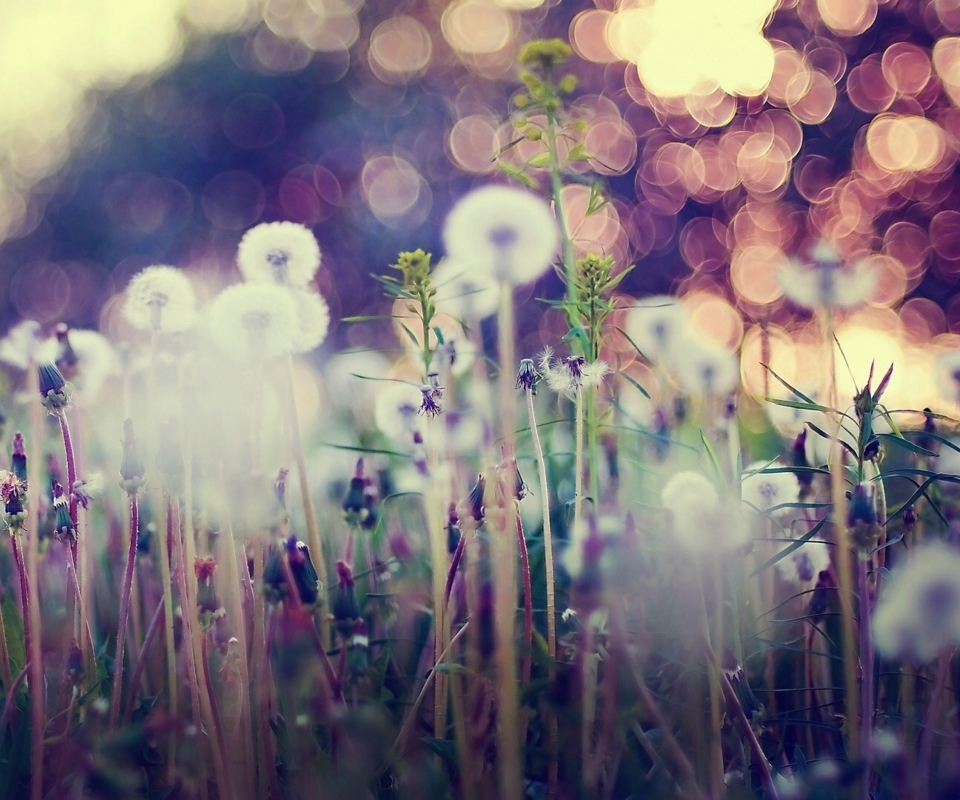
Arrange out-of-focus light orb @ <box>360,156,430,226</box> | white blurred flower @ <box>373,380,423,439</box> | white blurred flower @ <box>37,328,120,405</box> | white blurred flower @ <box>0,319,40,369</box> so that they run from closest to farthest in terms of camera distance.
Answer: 1. white blurred flower @ <box>0,319,40,369</box>
2. white blurred flower @ <box>37,328,120,405</box>
3. white blurred flower @ <box>373,380,423,439</box>
4. out-of-focus light orb @ <box>360,156,430,226</box>

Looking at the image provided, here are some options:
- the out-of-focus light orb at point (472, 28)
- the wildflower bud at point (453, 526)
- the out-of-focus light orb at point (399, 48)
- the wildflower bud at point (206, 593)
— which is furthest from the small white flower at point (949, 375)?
the out-of-focus light orb at point (399, 48)

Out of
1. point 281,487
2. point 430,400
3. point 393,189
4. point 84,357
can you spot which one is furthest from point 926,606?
point 393,189

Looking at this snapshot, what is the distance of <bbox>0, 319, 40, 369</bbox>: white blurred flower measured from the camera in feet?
4.05

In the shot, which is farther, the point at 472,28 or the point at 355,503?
the point at 472,28

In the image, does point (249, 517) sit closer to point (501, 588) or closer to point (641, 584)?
point (501, 588)

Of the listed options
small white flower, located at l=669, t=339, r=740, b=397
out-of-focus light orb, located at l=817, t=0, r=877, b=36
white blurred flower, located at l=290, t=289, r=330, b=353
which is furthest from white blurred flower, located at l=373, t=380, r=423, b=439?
out-of-focus light orb, located at l=817, t=0, r=877, b=36

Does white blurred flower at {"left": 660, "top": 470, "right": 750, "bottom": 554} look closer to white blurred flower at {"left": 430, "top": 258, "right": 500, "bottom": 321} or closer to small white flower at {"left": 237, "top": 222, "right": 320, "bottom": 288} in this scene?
white blurred flower at {"left": 430, "top": 258, "right": 500, "bottom": 321}

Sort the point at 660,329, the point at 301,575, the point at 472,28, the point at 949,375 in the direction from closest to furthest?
1. the point at 301,575
2. the point at 949,375
3. the point at 660,329
4. the point at 472,28

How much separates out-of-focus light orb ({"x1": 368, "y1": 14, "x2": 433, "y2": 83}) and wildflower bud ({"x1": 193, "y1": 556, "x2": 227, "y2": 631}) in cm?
1024

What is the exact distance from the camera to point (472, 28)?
10562mm

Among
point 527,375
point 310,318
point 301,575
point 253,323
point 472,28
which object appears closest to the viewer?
point 301,575

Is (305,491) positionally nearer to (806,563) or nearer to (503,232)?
(503,232)

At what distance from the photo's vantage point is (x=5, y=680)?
1.22 metres

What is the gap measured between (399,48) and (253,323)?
10333 mm
